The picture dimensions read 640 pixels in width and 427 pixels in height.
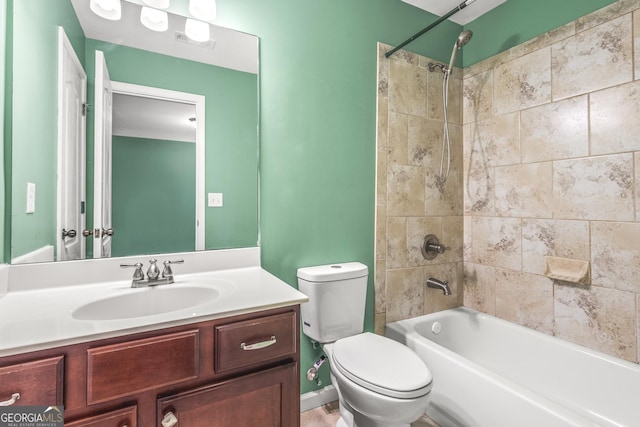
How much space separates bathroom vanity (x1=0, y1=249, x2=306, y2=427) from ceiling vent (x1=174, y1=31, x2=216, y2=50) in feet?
3.72

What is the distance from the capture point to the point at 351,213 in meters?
1.86

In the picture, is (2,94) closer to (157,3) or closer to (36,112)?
(36,112)

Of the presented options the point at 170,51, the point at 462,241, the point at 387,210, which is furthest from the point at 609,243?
the point at 170,51

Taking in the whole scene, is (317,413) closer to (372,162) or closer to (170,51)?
(372,162)

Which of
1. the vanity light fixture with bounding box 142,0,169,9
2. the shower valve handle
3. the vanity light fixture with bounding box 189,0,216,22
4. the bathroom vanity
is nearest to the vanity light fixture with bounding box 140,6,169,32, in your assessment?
the vanity light fixture with bounding box 142,0,169,9

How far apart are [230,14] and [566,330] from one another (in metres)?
2.45

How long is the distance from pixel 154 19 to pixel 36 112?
624mm

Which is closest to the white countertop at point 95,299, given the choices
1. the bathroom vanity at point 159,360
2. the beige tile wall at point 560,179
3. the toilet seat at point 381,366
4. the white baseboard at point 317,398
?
the bathroom vanity at point 159,360

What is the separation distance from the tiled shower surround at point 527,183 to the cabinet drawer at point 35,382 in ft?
5.09

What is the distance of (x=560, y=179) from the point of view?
174 cm

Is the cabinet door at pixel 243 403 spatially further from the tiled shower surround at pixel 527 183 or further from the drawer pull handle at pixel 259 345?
the tiled shower surround at pixel 527 183

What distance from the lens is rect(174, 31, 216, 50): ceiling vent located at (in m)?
1.42

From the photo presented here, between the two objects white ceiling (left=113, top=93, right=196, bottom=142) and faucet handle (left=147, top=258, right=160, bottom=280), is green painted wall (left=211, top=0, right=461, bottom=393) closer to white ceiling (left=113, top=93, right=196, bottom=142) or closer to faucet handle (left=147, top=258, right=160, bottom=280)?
white ceiling (left=113, top=93, right=196, bottom=142)

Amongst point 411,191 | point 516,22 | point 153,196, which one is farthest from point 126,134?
point 516,22
